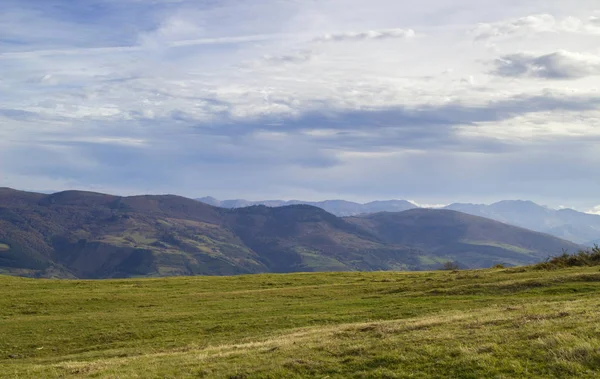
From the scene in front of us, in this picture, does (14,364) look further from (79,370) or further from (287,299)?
(287,299)

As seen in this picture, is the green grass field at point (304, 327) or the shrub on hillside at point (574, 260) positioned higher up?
the shrub on hillside at point (574, 260)

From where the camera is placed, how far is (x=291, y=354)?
76.6 ft

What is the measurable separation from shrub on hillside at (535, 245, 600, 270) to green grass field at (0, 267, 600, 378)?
116 inches

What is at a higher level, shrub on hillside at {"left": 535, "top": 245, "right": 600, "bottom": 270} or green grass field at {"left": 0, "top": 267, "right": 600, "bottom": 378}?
shrub on hillside at {"left": 535, "top": 245, "right": 600, "bottom": 270}

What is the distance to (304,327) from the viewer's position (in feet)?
118

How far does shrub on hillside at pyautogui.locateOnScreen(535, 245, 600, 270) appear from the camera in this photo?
6094 cm

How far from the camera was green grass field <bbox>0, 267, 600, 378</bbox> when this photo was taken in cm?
1997

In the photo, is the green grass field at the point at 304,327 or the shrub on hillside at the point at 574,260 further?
the shrub on hillside at the point at 574,260

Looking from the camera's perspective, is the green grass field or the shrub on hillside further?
the shrub on hillside

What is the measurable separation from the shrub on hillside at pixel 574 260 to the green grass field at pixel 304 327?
2949 mm

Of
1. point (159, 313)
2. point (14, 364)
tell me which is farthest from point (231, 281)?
point (14, 364)

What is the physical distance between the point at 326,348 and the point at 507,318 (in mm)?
9672

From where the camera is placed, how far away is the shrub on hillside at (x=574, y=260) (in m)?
60.9

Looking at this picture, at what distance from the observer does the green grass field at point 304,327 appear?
786 inches
